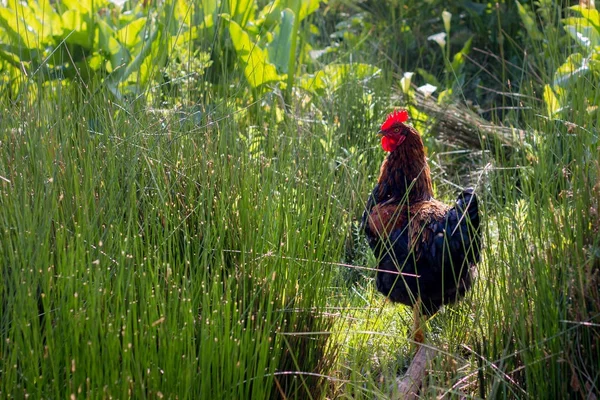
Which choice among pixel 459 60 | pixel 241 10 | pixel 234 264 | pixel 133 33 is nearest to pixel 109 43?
pixel 133 33

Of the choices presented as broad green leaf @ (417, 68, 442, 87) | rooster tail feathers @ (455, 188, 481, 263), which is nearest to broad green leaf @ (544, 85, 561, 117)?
rooster tail feathers @ (455, 188, 481, 263)

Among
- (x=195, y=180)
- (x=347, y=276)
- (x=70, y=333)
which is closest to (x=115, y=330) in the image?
(x=70, y=333)

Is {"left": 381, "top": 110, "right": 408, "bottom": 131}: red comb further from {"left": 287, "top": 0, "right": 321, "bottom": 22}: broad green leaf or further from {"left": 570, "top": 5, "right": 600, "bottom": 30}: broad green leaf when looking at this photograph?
{"left": 287, "top": 0, "right": 321, "bottom": 22}: broad green leaf

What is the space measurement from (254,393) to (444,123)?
2.88 meters

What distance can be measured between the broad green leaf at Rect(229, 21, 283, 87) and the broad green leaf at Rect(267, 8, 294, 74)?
0.22 m

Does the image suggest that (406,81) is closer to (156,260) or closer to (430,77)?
(430,77)

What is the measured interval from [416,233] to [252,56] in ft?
5.24

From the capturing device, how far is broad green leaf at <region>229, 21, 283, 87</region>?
411 cm

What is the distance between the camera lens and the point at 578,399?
7.22 feet

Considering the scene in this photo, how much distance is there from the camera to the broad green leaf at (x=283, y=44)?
445 cm

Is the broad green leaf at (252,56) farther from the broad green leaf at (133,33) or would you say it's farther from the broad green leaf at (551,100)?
the broad green leaf at (551,100)

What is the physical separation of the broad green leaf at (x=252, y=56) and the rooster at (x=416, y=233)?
43.6 inches

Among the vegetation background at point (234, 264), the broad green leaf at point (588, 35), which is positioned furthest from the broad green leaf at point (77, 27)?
the broad green leaf at point (588, 35)

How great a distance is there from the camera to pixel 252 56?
4129 millimetres
